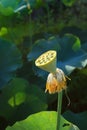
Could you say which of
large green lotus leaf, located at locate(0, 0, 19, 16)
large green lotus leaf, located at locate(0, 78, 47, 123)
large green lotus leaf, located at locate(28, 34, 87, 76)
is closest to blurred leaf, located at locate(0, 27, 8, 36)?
large green lotus leaf, located at locate(0, 0, 19, 16)

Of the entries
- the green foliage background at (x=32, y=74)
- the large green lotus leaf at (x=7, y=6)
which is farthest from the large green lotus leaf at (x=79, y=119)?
the large green lotus leaf at (x=7, y=6)

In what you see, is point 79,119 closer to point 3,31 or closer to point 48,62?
point 48,62

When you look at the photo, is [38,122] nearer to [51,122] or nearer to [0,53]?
[51,122]

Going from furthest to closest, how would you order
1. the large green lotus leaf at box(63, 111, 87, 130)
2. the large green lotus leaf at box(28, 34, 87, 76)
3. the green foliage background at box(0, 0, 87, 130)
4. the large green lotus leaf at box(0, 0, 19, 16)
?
the large green lotus leaf at box(0, 0, 19, 16) → the large green lotus leaf at box(28, 34, 87, 76) → the green foliage background at box(0, 0, 87, 130) → the large green lotus leaf at box(63, 111, 87, 130)

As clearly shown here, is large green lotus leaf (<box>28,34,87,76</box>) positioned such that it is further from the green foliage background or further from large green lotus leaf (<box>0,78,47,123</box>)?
large green lotus leaf (<box>0,78,47,123</box>)

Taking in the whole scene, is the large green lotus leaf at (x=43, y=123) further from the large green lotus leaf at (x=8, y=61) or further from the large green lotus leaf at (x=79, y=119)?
the large green lotus leaf at (x=8, y=61)

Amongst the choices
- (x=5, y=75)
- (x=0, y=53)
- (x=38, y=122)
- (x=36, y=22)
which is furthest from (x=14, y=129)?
(x=36, y=22)
